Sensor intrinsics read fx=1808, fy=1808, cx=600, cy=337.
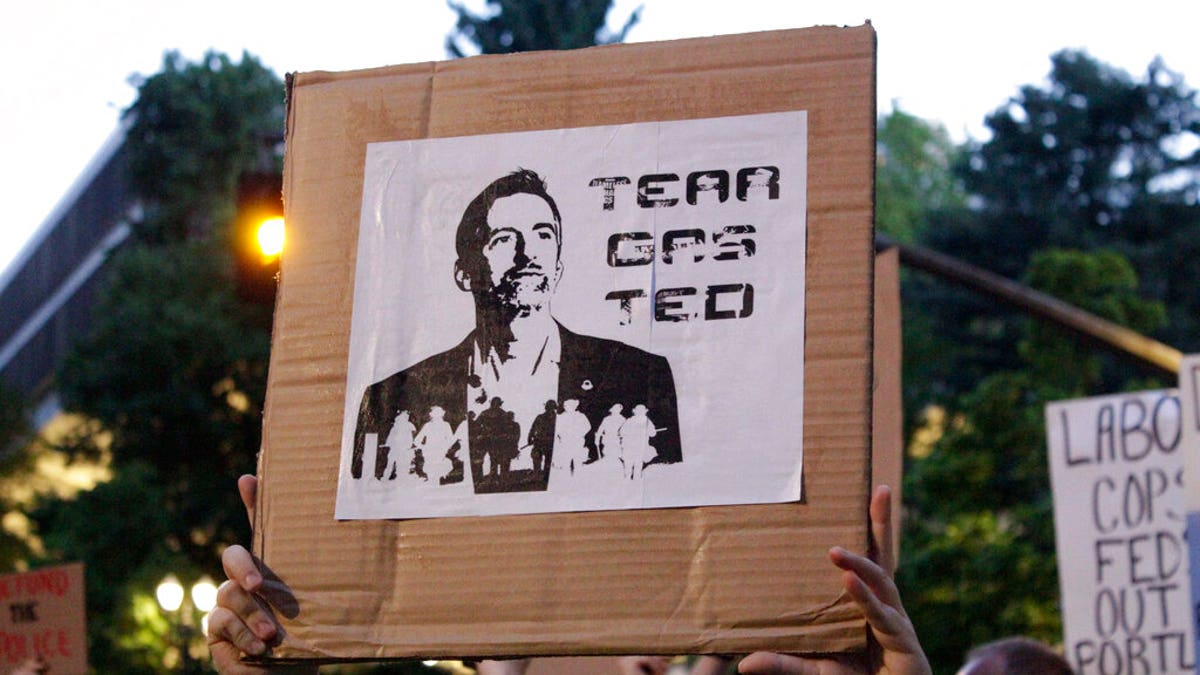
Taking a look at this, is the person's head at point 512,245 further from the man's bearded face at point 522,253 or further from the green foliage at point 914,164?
the green foliage at point 914,164

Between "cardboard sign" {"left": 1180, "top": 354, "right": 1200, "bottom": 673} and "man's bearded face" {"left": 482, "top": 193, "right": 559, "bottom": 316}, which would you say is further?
"cardboard sign" {"left": 1180, "top": 354, "right": 1200, "bottom": 673}

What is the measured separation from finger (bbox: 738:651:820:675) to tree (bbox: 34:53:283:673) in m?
17.9

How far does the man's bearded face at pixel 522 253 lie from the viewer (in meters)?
2.62

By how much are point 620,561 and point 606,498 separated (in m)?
0.09

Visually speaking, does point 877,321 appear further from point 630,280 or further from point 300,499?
point 300,499

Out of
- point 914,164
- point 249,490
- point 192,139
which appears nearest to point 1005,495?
point 192,139

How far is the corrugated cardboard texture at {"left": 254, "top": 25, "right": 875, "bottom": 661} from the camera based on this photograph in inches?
96.0

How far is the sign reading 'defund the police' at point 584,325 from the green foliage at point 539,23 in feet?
70.9

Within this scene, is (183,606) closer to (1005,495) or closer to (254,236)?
(1005,495)

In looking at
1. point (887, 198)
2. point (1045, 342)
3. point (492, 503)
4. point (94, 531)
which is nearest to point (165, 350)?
point (94, 531)

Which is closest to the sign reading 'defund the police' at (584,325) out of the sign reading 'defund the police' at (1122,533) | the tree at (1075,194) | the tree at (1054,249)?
the sign reading 'defund the police' at (1122,533)

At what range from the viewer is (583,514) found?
250 cm

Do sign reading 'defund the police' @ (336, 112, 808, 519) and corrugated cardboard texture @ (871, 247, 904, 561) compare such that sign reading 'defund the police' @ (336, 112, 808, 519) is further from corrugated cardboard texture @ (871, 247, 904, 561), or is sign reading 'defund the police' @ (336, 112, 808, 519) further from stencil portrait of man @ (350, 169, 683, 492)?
corrugated cardboard texture @ (871, 247, 904, 561)

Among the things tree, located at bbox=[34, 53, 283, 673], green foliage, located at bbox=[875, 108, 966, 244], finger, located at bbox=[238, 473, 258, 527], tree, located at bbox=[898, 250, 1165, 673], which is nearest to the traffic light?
finger, located at bbox=[238, 473, 258, 527]
